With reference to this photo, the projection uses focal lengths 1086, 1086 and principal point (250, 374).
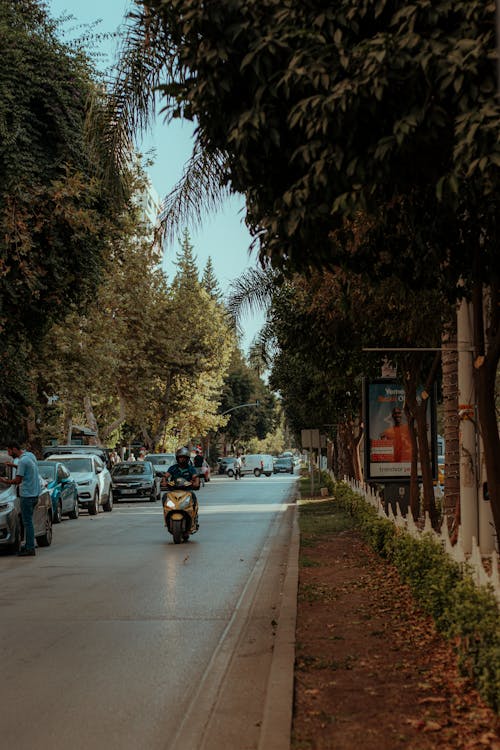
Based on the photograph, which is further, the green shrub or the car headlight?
the car headlight

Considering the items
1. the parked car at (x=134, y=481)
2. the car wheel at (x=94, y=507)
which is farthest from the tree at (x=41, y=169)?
the parked car at (x=134, y=481)

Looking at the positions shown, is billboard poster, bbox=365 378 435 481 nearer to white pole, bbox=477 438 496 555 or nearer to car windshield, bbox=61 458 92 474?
white pole, bbox=477 438 496 555

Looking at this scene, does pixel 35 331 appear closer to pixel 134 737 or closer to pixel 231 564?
pixel 231 564

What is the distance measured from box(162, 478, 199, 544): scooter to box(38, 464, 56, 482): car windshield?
23.1 ft

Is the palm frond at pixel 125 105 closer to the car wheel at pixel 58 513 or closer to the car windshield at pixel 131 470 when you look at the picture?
the car wheel at pixel 58 513

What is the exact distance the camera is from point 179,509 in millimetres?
19812

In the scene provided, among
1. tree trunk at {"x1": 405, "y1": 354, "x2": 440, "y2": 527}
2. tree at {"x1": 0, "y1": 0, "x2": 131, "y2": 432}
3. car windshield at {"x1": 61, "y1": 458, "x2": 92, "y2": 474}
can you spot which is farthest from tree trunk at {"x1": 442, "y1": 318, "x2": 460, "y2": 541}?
car windshield at {"x1": 61, "y1": 458, "x2": 92, "y2": 474}

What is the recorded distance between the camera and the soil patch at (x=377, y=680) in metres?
5.91

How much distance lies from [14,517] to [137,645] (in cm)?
867

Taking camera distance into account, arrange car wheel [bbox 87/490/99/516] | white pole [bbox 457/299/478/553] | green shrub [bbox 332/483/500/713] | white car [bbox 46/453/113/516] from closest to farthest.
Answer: green shrub [bbox 332/483/500/713] < white pole [bbox 457/299/478/553] < car wheel [bbox 87/490/99/516] < white car [bbox 46/453/113/516]

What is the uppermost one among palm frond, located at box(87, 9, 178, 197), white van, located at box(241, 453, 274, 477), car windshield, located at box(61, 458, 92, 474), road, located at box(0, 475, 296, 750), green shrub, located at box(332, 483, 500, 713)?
palm frond, located at box(87, 9, 178, 197)

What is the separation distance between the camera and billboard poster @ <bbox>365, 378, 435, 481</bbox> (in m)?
21.4

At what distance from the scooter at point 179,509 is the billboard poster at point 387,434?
3800mm

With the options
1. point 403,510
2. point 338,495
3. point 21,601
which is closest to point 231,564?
point 21,601
